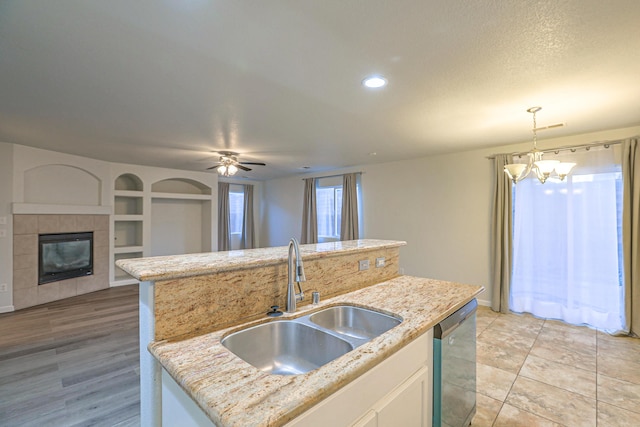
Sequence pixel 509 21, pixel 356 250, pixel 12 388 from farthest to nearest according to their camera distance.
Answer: pixel 12 388 < pixel 356 250 < pixel 509 21

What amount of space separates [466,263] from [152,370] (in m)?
4.47

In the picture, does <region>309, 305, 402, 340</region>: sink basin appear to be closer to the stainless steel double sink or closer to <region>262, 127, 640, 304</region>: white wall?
the stainless steel double sink

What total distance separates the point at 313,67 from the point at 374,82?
0.50 meters

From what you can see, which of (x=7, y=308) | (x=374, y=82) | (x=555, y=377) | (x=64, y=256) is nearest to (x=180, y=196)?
(x=64, y=256)

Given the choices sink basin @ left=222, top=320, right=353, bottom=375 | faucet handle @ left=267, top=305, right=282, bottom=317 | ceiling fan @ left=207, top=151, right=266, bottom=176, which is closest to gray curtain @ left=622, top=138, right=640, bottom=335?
sink basin @ left=222, top=320, right=353, bottom=375

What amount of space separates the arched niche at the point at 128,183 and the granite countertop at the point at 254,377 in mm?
5816

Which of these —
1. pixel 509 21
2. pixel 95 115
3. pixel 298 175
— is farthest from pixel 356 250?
pixel 298 175

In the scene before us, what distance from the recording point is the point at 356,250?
6.70 ft

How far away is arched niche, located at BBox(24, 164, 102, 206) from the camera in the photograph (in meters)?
4.56

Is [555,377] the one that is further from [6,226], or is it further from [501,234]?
[6,226]

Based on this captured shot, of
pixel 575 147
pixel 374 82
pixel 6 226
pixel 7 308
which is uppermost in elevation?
pixel 374 82

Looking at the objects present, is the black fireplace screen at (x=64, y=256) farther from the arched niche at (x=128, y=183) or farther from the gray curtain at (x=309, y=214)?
the gray curtain at (x=309, y=214)

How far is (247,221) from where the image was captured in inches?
311

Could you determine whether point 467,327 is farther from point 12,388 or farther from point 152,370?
point 12,388
